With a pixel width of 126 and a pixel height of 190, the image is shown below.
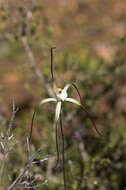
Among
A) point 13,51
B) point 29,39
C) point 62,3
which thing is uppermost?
point 62,3

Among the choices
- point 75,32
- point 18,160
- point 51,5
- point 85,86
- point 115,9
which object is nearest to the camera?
point 18,160

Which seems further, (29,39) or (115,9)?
(115,9)

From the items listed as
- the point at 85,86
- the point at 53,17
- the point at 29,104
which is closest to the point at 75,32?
the point at 53,17

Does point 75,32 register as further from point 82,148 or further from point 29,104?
point 82,148

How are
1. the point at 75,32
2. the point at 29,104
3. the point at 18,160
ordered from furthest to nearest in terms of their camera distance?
the point at 75,32 < the point at 29,104 < the point at 18,160

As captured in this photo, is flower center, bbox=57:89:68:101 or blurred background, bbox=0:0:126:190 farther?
blurred background, bbox=0:0:126:190

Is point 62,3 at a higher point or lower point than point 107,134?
higher

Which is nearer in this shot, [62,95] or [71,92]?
[62,95]

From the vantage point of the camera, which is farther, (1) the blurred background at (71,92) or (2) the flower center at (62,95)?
(1) the blurred background at (71,92)
